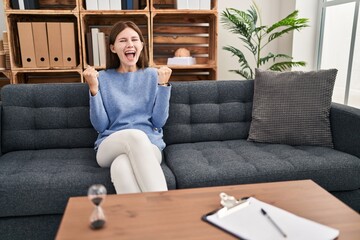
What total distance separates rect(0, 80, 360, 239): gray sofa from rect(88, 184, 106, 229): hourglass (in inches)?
21.9

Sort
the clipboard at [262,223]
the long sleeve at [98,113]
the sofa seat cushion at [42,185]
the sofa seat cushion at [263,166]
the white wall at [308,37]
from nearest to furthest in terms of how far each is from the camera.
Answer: the clipboard at [262,223]
the sofa seat cushion at [42,185]
the sofa seat cushion at [263,166]
the long sleeve at [98,113]
the white wall at [308,37]

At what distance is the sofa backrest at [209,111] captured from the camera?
204cm

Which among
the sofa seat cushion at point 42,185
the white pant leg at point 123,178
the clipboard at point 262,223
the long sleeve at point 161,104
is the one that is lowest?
the sofa seat cushion at point 42,185

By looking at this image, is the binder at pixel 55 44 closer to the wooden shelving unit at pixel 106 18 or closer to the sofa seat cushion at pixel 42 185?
the wooden shelving unit at pixel 106 18

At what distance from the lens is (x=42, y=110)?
6.35 ft

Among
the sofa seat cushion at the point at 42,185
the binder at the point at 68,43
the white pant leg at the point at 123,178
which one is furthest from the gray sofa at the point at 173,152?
the binder at the point at 68,43

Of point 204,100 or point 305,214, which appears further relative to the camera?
point 204,100

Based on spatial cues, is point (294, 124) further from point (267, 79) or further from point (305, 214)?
point (305, 214)

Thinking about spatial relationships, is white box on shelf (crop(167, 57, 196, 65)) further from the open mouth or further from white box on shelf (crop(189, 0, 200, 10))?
the open mouth

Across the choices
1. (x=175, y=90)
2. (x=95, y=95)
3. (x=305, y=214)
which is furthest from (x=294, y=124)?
(x=95, y=95)

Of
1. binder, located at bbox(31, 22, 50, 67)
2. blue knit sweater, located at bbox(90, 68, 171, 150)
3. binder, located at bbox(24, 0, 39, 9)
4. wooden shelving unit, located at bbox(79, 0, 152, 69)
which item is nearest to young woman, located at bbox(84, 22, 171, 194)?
blue knit sweater, located at bbox(90, 68, 171, 150)

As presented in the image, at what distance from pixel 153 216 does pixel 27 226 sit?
2.69 ft

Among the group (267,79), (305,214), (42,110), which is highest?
(267,79)

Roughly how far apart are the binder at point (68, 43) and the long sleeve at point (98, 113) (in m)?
1.19
